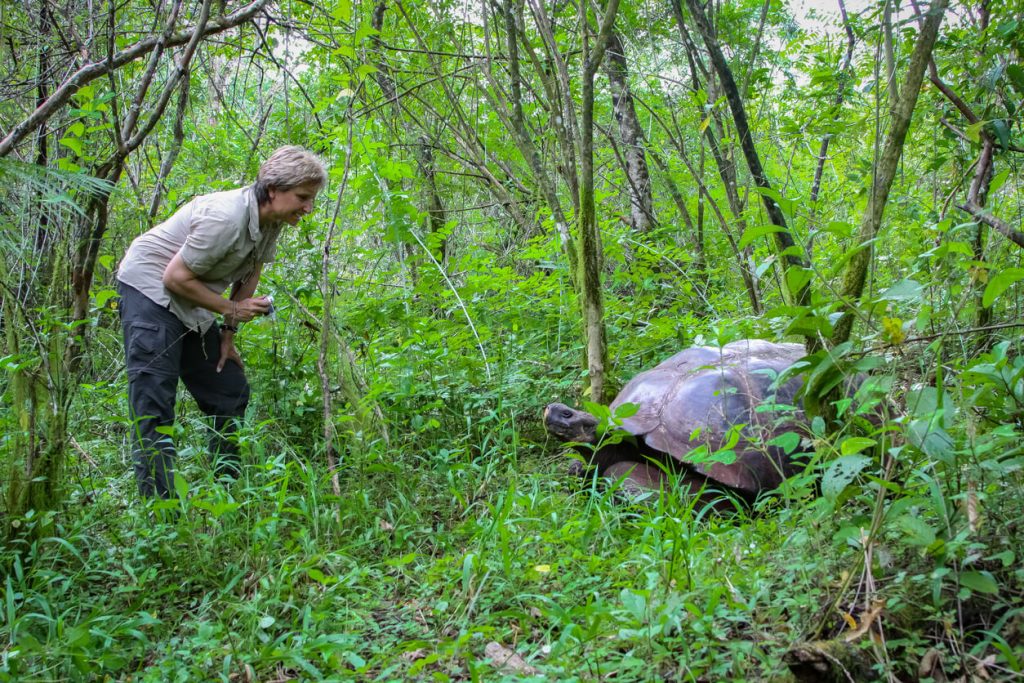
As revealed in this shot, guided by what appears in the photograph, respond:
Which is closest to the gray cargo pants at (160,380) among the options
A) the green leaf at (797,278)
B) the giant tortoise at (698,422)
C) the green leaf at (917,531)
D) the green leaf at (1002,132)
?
the giant tortoise at (698,422)

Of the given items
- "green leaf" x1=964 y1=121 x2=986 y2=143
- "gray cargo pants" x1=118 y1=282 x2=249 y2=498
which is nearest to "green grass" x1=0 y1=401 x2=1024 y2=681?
"gray cargo pants" x1=118 y1=282 x2=249 y2=498

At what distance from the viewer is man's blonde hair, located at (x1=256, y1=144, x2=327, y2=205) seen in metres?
3.50

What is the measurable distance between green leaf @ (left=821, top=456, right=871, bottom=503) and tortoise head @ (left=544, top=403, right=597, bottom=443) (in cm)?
169

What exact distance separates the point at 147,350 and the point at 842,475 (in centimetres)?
293

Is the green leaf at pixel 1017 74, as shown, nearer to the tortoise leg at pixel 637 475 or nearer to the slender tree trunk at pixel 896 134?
the slender tree trunk at pixel 896 134

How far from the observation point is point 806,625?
1.88m

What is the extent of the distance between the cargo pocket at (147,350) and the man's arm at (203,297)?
0.67 feet

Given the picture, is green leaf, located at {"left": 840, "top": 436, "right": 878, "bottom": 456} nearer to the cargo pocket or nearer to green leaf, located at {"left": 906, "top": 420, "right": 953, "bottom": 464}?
green leaf, located at {"left": 906, "top": 420, "right": 953, "bottom": 464}

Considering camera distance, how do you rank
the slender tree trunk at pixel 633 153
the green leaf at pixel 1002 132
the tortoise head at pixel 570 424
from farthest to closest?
1. the slender tree trunk at pixel 633 153
2. the tortoise head at pixel 570 424
3. the green leaf at pixel 1002 132

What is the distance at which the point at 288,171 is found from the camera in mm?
3502

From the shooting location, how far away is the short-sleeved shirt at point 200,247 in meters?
3.44

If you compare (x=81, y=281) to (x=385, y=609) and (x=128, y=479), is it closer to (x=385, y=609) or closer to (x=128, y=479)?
(x=128, y=479)

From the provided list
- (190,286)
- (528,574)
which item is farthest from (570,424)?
(190,286)

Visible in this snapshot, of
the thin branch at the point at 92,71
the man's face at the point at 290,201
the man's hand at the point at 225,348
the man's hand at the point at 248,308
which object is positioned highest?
the thin branch at the point at 92,71
